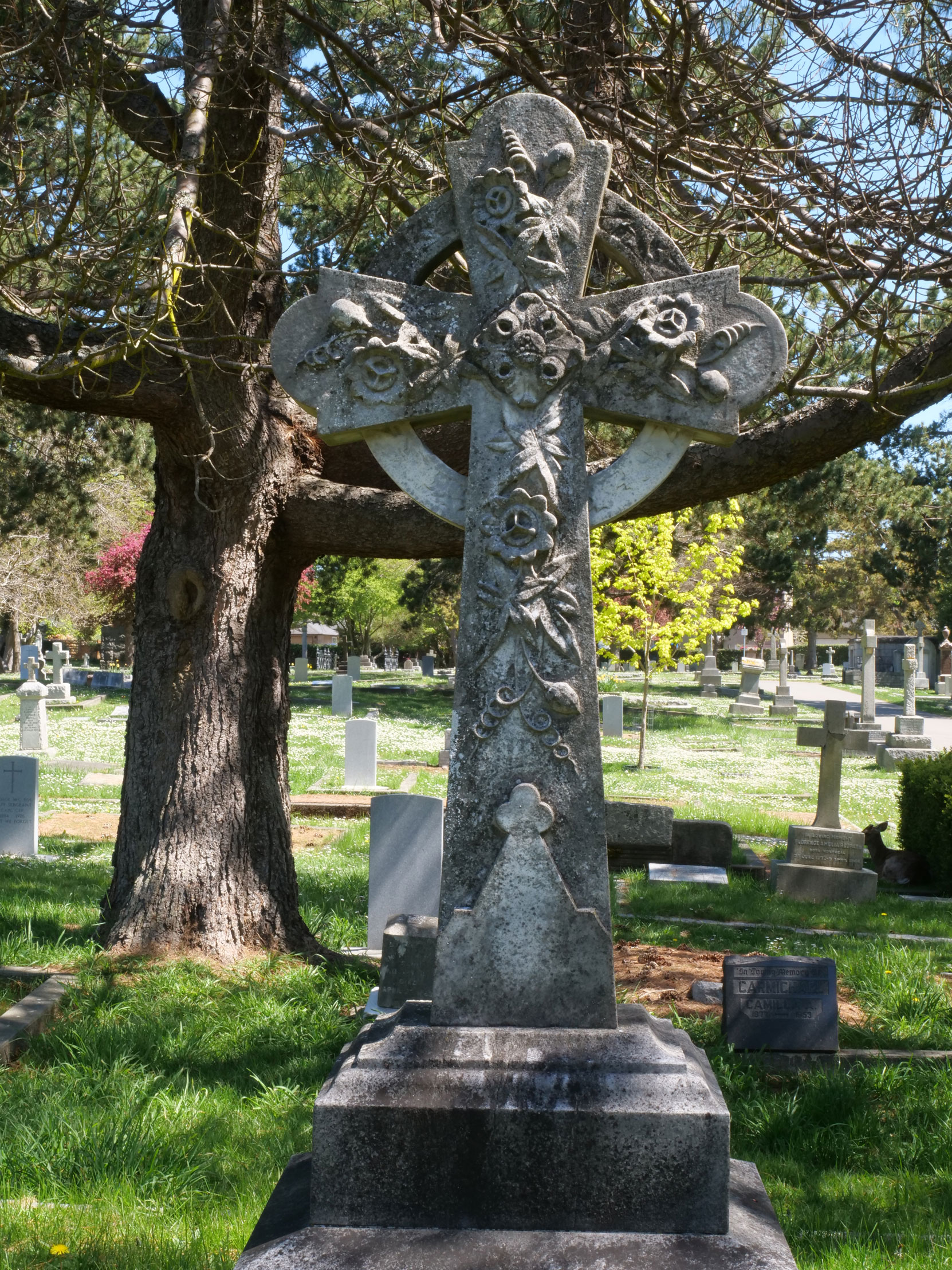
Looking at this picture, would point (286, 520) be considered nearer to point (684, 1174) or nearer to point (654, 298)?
point (654, 298)

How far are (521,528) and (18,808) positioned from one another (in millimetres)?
9541

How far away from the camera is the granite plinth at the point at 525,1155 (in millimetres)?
2326

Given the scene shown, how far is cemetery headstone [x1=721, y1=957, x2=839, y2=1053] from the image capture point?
17.7ft

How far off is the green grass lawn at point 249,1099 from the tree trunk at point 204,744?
335mm

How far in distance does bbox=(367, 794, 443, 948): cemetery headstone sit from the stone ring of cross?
14.7 feet

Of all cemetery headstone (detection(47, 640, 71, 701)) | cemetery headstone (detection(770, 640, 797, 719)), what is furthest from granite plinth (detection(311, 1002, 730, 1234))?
cemetery headstone (detection(770, 640, 797, 719))

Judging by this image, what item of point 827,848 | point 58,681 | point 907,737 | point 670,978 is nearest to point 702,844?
point 827,848

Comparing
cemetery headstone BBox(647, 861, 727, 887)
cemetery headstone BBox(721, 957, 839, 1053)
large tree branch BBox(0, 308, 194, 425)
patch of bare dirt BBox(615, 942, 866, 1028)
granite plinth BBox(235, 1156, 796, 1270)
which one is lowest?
cemetery headstone BBox(647, 861, 727, 887)

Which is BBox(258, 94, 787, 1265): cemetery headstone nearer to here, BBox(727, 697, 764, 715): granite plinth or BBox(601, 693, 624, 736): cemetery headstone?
BBox(601, 693, 624, 736): cemetery headstone

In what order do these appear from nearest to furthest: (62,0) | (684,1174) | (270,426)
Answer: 1. (684,1174)
2. (62,0)
3. (270,426)

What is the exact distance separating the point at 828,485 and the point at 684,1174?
49.9ft

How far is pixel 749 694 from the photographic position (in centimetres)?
3359

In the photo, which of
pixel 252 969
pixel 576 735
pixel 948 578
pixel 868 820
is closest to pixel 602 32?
pixel 576 735

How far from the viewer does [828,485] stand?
16406 millimetres
